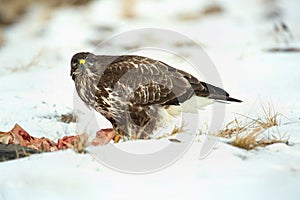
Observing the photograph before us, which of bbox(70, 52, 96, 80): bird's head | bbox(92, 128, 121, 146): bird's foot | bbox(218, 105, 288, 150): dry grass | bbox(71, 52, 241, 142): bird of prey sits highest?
bbox(70, 52, 96, 80): bird's head

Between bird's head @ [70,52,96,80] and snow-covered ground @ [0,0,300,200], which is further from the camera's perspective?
bird's head @ [70,52,96,80]

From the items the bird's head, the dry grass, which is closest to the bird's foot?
the bird's head

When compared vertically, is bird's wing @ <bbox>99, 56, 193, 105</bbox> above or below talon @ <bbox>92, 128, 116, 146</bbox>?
above

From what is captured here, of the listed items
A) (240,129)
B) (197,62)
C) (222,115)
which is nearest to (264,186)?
(240,129)

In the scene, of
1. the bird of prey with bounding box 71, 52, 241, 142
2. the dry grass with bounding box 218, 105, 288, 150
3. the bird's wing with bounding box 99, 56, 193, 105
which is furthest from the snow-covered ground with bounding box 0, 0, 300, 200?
the bird's wing with bounding box 99, 56, 193, 105

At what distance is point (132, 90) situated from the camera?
526 centimetres

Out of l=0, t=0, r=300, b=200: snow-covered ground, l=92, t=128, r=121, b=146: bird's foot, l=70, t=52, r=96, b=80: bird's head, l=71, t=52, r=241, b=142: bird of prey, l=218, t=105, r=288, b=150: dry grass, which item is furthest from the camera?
l=70, t=52, r=96, b=80: bird's head

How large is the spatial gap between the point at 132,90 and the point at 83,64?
0.49 m

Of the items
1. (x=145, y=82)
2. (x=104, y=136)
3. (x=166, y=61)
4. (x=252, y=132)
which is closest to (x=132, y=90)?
(x=145, y=82)

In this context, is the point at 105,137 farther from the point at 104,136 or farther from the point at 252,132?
the point at 252,132

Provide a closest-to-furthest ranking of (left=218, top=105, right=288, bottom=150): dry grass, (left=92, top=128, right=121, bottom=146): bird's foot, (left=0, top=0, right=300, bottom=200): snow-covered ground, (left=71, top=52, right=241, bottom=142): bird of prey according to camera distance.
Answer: (left=0, top=0, right=300, bottom=200): snow-covered ground → (left=218, top=105, right=288, bottom=150): dry grass → (left=92, top=128, right=121, bottom=146): bird's foot → (left=71, top=52, right=241, bottom=142): bird of prey

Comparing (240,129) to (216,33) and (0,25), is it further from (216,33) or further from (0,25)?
(0,25)

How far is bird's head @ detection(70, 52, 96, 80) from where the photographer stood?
536cm

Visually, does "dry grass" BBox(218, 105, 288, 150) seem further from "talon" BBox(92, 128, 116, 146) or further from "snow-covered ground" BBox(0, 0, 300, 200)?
"talon" BBox(92, 128, 116, 146)
